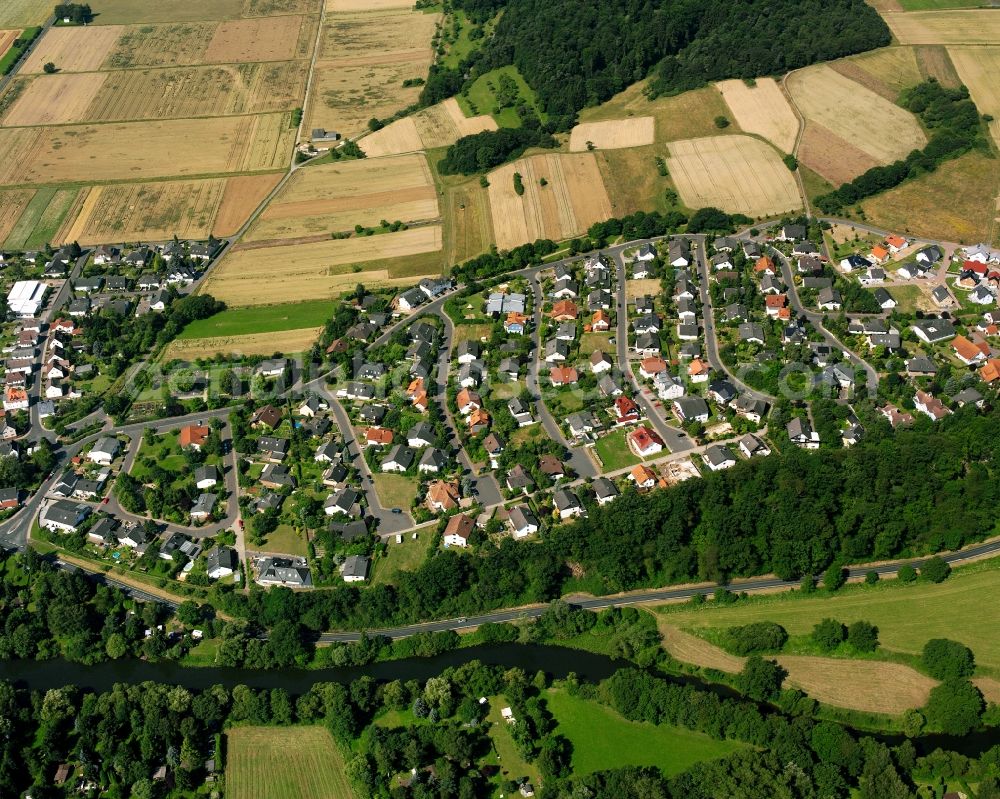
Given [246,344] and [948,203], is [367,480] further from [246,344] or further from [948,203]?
[948,203]

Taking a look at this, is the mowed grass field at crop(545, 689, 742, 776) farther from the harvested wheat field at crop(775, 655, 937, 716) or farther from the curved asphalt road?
the curved asphalt road

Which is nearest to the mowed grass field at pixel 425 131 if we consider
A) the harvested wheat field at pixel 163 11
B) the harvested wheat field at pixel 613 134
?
the harvested wheat field at pixel 613 134

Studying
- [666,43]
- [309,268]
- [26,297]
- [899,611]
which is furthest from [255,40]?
[899,611]

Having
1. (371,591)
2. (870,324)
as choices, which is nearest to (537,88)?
(870,324)

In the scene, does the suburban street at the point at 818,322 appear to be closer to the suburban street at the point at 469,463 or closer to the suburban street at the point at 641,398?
the suburban street at the point at 469,463

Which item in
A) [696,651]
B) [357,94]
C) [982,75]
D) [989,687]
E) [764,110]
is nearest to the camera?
[989,687]

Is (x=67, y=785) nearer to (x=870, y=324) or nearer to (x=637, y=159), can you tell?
(x=870, y=324)
